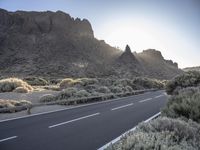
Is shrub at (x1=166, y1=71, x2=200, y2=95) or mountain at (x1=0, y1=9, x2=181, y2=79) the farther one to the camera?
mountain at (x1=0, y1=9, x2=181, y2=79)

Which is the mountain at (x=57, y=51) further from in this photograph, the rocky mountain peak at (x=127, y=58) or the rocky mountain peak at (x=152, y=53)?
the rocky mountain peak at (x=152, y=53)

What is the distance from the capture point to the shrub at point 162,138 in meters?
5.04

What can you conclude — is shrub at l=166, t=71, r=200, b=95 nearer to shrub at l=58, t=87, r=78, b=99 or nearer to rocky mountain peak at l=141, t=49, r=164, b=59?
shrub at l=58, t=87, r=78, b=99

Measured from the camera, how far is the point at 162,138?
5.53 metres

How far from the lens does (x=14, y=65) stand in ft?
233

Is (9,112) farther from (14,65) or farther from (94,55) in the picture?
(94,55)

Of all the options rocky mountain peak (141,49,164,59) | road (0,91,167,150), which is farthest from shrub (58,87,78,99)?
rocky mountain peak (141,49,164,59)

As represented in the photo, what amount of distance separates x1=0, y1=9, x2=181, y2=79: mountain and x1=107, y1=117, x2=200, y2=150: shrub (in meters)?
61.9

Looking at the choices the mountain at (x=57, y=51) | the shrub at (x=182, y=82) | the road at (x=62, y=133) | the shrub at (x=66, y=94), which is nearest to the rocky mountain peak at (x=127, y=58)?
the mountain at (x=57, y=51)

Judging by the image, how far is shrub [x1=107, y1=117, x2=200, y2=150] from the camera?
16.5 feet

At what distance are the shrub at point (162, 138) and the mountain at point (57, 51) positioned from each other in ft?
203

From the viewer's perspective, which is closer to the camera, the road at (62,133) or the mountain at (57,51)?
the road at (62,133)

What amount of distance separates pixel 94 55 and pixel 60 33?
17.7 meters

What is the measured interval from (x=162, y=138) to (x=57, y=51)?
77.9 metres
